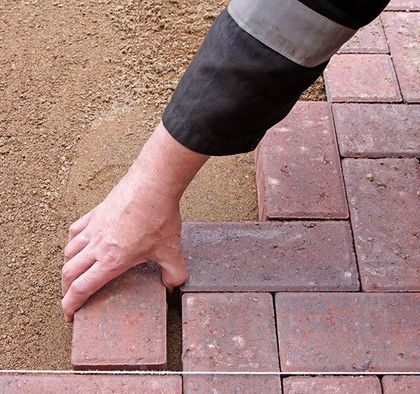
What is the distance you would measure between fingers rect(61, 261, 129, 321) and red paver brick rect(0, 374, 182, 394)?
0.17 metres

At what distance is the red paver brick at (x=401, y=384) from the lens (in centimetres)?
162

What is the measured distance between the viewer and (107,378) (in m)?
1.61

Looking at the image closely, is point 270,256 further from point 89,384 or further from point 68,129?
point 68,129

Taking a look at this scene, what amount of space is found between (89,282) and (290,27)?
2.39 ft

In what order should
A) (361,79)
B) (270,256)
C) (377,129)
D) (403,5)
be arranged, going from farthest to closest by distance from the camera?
(403,5) < (361,79) < (377,129) < (270,256)

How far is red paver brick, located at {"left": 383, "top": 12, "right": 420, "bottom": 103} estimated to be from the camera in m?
2.18

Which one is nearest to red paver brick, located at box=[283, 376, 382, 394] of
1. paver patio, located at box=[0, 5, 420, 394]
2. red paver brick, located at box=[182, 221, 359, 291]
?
paver patio, located at box=[0, 5, 420, 394]

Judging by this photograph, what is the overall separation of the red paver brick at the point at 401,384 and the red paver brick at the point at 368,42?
1.06 meters

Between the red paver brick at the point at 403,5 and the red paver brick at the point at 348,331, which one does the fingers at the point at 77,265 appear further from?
the red paver brick at the point at 403,5

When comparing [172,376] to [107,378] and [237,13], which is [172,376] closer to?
[107,378]

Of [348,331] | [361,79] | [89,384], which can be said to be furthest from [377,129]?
[89,384]

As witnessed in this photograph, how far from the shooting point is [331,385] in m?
1.62

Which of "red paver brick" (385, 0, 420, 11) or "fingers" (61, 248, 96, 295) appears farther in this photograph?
"red paver brick" (385, 0, 420, 11)

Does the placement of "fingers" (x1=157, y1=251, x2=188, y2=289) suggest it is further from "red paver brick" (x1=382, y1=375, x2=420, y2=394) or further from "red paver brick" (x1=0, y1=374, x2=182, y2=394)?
"red paver brick" (x1=382, y1=375, x2=420, y2=394)
